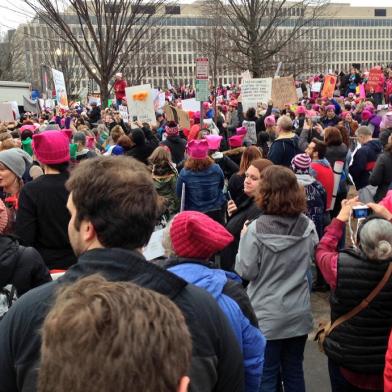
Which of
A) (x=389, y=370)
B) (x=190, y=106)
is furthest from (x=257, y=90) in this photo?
(x=389, y=370)

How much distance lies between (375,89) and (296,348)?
1833 centimetres

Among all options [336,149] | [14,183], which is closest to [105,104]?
[336,149]

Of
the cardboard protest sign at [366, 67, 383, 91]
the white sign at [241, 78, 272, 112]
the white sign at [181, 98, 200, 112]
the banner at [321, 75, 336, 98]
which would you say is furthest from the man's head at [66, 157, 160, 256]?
the cardboard protest sign at [366, 67, 383, 91]

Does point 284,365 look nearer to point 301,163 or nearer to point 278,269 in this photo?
point 278,269

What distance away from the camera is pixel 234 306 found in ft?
7.03

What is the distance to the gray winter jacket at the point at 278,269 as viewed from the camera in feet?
11.2

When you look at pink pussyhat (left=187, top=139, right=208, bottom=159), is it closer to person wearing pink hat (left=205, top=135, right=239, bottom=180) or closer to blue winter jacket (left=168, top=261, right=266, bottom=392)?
person wearing pink hat (left=205, top=135, right=239, bottom=180)

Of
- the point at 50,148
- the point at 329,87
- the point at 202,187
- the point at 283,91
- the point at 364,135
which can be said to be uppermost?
the point at 329,87

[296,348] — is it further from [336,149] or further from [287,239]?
[336,149]

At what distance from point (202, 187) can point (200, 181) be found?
0.27 feet

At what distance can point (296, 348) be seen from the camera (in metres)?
3.60

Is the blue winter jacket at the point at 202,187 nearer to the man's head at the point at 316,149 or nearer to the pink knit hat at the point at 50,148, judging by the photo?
the man's head at the point at 316,149

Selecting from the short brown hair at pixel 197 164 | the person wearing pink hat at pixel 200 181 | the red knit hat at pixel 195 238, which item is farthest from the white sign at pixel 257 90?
the red knit hat at pixel 195 238

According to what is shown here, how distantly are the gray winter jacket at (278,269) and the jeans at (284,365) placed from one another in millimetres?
109
